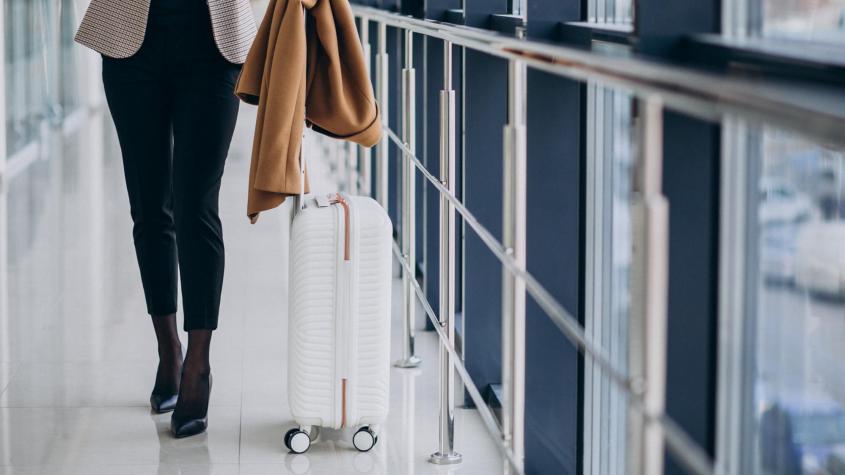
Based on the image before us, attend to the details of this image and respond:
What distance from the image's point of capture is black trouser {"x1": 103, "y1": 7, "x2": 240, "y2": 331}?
1.94 metres

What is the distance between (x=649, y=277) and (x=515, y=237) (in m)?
0.49

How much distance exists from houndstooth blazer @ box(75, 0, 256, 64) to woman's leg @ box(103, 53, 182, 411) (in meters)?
0.04

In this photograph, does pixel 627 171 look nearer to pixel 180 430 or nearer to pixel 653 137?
pixel 653 137

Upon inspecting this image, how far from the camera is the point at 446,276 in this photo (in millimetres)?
1896

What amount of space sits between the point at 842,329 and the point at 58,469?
1337 millimetres

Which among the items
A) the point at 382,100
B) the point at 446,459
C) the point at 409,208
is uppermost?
the point at 382,100

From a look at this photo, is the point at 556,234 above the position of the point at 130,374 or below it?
above

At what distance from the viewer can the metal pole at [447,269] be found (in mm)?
1838

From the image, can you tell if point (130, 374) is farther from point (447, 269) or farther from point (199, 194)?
point (447, 269)

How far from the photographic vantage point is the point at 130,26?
1.91 m

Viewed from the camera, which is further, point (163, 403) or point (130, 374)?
point (130, 374)

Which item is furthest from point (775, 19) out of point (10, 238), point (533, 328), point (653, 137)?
point (10, 238)

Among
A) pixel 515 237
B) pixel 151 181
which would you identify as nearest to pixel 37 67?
pixel 151 181

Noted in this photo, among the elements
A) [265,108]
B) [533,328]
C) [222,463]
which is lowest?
[222,463]
